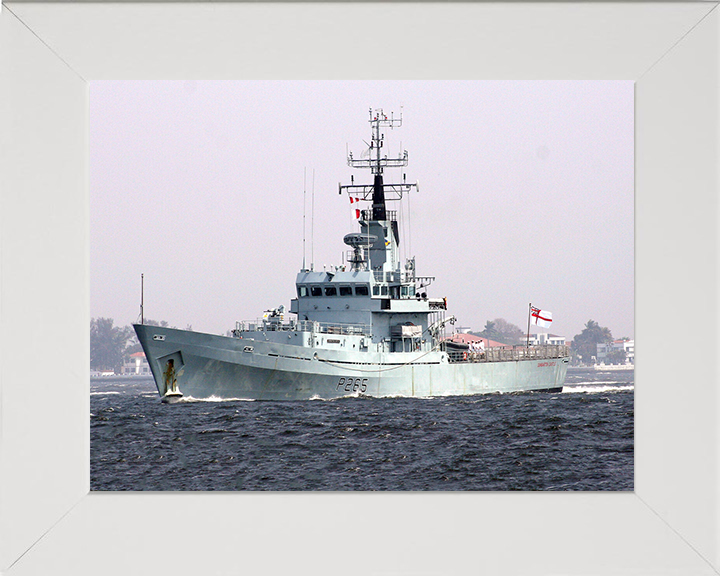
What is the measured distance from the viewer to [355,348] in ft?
62.6

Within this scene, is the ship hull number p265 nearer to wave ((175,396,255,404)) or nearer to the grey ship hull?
the grey ship hull

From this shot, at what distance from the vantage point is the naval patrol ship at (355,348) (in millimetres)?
17641

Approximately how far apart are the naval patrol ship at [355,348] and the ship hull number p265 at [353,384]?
3 cm

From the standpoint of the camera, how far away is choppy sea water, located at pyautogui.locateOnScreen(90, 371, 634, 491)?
10.5 metres

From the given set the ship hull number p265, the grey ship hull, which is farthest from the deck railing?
the ship hull number p265

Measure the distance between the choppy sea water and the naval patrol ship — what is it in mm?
493

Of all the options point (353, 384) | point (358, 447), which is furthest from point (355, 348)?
point (358, 447)

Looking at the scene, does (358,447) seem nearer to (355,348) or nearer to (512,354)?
(355,348)
